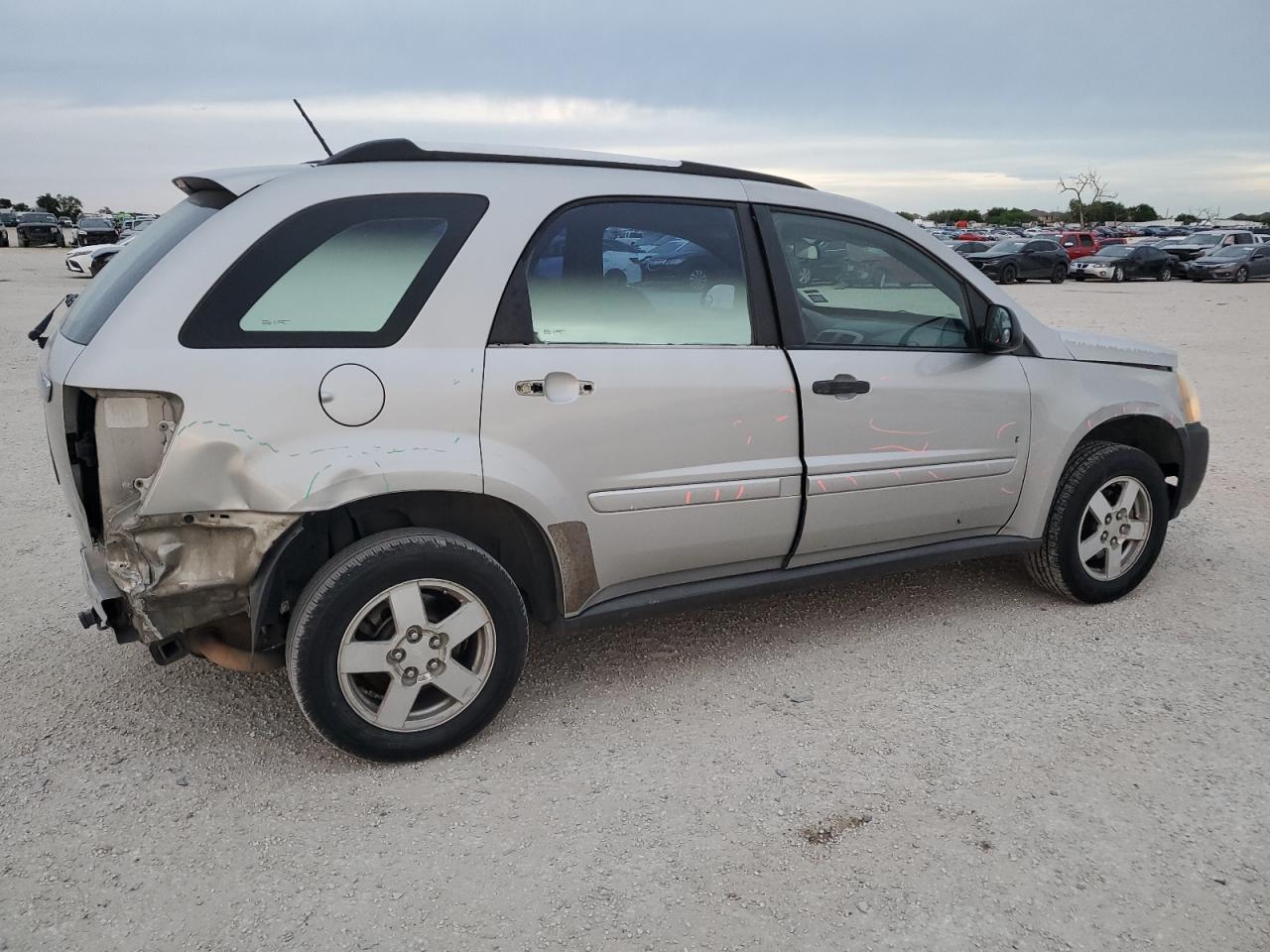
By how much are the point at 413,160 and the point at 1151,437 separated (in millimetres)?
3409

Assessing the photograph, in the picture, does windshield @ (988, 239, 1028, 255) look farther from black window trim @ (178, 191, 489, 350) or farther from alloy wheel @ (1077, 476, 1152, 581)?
black window trim @ (178, 191, 489, 350)

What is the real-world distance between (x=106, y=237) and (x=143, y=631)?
131ft

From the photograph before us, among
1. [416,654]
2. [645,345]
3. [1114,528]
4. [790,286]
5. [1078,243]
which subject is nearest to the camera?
[416,654]

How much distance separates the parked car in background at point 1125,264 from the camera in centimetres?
3122

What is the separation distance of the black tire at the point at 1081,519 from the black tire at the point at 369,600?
7.74 ft

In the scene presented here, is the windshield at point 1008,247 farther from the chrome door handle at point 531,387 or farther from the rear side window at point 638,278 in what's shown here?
the chrome door handle at point 531,387

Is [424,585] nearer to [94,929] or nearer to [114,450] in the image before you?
[114,450]

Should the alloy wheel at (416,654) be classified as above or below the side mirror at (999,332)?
below

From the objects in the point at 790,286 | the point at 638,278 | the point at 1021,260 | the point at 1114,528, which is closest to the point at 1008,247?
the point at 1021,260

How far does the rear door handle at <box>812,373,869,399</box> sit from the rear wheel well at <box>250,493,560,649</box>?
1.11 metres

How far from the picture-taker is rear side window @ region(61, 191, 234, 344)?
2.98m

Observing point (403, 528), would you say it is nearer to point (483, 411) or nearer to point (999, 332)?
point (483, 411)

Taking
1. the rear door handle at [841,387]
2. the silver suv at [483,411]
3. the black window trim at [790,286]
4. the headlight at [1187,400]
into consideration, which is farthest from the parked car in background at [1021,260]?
the rear door handle at [841,387]

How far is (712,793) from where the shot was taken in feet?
9.76
